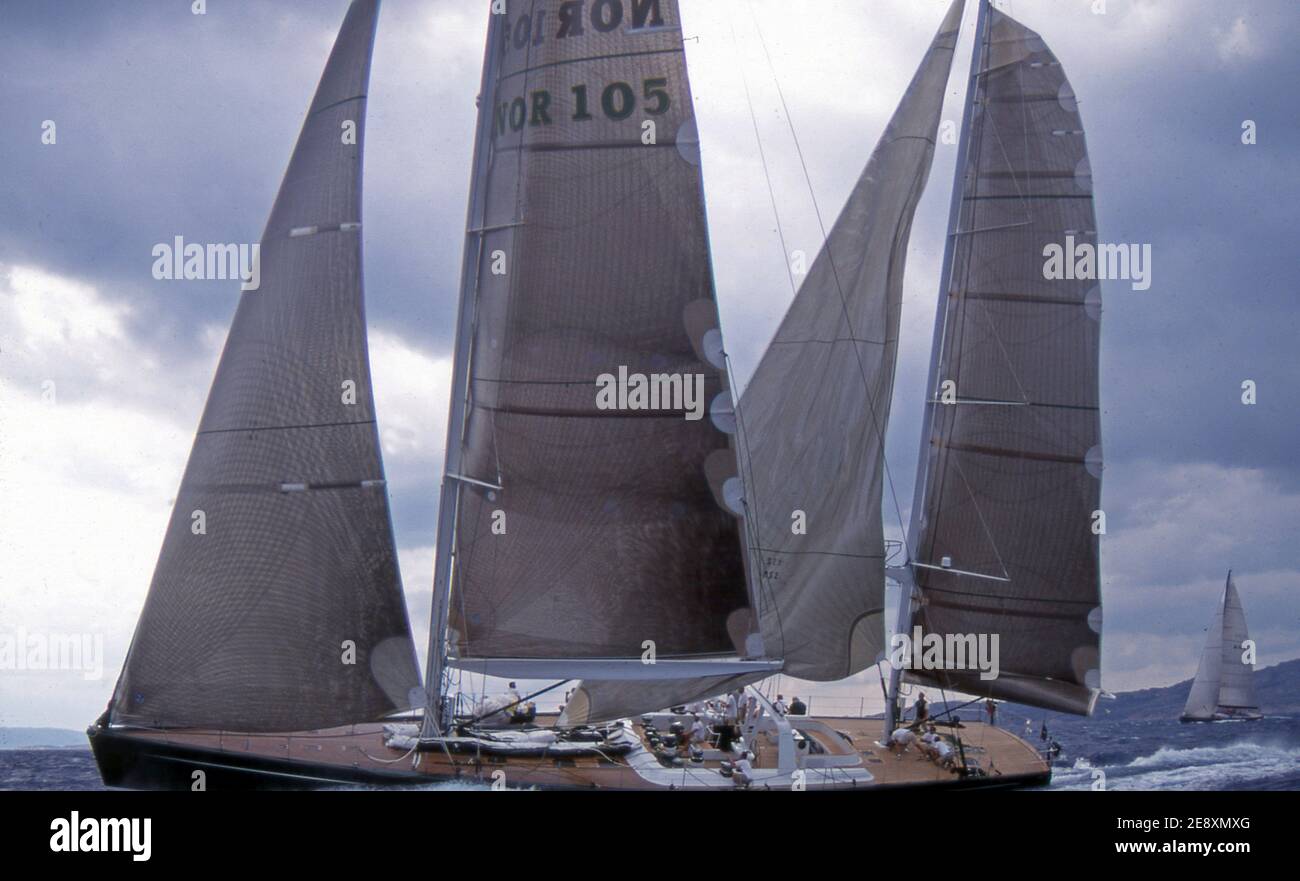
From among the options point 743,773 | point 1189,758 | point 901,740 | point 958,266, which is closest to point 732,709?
point 901,740

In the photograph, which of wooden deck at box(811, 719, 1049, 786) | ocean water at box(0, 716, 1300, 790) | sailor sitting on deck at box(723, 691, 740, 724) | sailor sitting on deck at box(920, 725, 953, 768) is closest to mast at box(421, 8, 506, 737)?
ocean water at box(0, 716, 1300, 790)

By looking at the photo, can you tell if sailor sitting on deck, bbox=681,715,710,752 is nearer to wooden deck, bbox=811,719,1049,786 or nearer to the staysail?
wooden deck, bbox=811,719,1049,786

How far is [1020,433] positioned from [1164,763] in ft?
37.0

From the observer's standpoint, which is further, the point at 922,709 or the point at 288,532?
the point at 922,709

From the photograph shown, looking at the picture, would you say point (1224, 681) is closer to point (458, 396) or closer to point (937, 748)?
point (937, 748)

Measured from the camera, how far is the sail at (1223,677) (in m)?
52.9

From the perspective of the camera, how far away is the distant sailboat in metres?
53.0

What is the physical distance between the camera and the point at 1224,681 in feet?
180

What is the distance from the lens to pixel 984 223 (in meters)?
28.8

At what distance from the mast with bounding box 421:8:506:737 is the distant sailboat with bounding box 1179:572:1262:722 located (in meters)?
39.9

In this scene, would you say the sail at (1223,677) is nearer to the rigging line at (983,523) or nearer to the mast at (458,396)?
the rigging line at (983,523)
